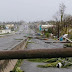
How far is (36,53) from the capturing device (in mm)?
2445

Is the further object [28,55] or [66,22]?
[66,22]

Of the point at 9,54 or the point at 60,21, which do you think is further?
the point at 60,21

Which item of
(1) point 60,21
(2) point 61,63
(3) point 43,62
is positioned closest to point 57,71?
(2) point 61,63

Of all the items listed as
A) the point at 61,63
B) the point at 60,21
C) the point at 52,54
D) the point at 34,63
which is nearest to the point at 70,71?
the point at 61,63

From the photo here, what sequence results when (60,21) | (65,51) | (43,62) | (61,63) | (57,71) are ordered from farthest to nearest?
(60,21), (43,62), (61,63), (57,71), (65,51)

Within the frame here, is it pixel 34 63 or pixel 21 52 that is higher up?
pixel 21 52

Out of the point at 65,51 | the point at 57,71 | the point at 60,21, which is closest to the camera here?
the point at 65,51

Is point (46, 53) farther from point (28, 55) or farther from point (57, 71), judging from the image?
point (57, 71)

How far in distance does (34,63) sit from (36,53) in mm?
17466

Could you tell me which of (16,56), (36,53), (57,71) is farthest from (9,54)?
(57,71)

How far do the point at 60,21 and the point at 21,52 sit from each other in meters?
85.8

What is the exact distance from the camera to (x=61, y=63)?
62.2 ft

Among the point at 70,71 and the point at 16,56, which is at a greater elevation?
the point at 16,56

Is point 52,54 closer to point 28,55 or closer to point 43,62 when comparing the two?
point 28,55
